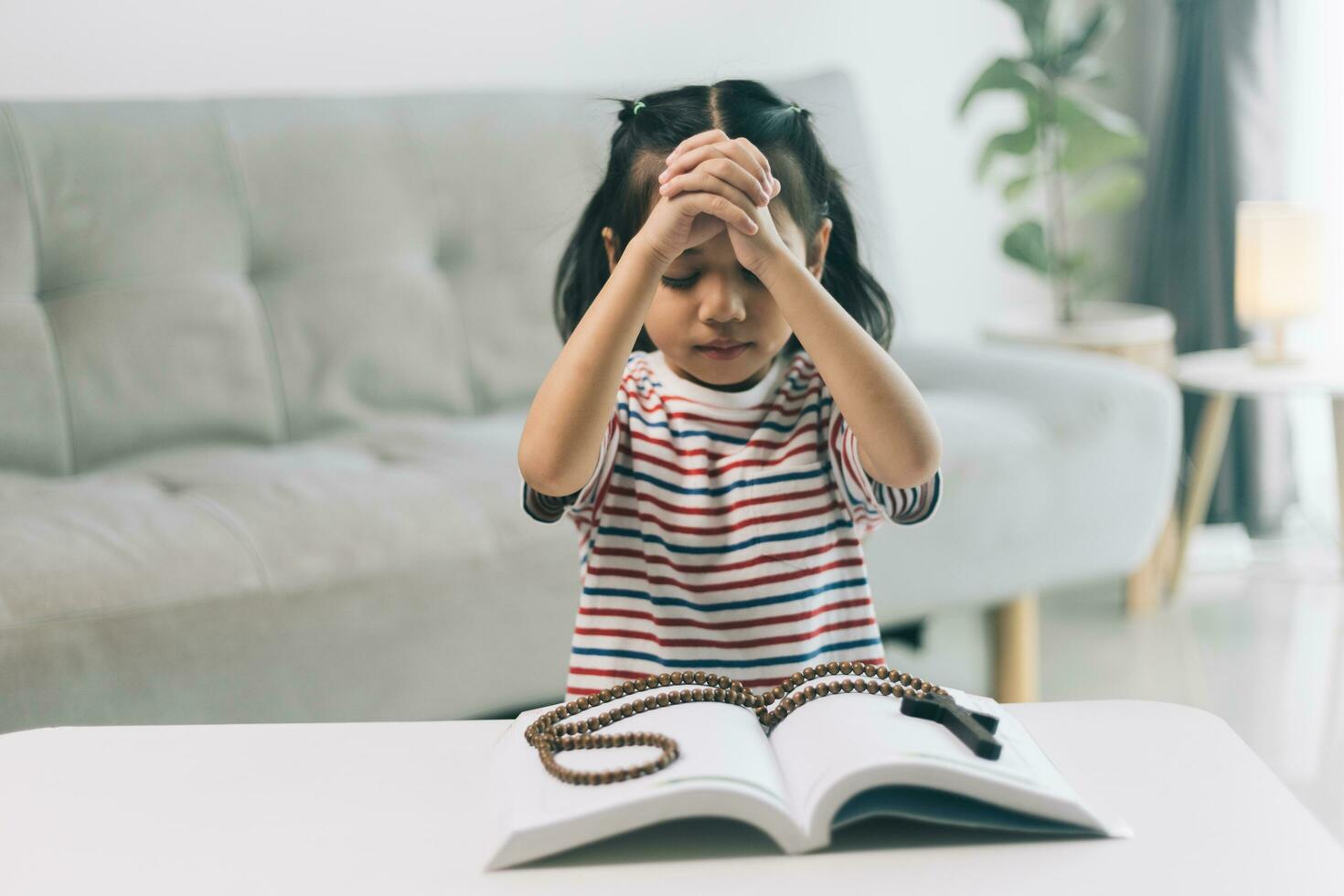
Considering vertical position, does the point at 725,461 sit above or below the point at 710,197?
below

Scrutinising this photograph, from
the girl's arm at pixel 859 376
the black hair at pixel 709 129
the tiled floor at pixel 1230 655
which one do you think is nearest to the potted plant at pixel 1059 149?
the tiled floor at pixel 1230 655

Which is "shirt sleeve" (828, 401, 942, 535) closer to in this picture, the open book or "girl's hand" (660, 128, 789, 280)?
"girl's hand" (660, 128, 789, 280)

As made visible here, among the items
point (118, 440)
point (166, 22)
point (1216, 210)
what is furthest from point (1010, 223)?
point (118, 440)

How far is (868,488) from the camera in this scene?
877 mm

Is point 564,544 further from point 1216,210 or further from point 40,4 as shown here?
point 1216,210

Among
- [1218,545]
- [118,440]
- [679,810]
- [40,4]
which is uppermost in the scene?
[40,4]

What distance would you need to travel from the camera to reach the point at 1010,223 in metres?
2.99

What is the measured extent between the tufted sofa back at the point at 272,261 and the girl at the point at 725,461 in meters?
0.74

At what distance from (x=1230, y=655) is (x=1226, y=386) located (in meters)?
0.44

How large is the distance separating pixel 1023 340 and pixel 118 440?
1.53 metres

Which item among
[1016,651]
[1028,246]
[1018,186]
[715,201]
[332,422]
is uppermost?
[715,201]

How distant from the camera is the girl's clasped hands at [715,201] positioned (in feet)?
2.40

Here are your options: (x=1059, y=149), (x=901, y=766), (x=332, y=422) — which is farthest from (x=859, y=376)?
(x=1059, y=149)

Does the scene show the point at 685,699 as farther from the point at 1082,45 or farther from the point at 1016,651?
the point at 1082,45
